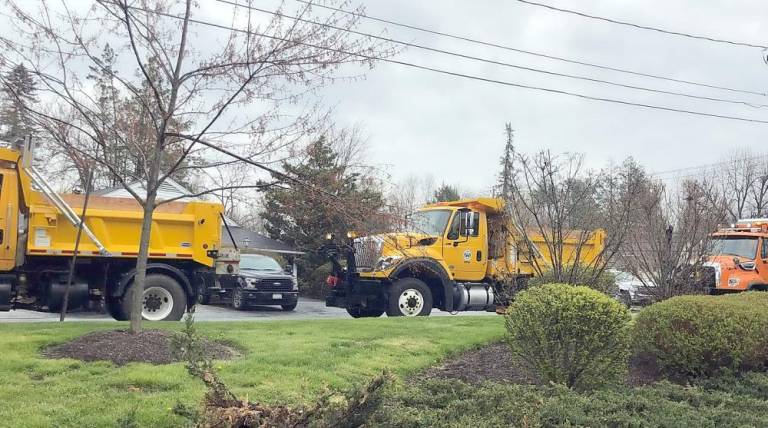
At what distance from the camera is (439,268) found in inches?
549

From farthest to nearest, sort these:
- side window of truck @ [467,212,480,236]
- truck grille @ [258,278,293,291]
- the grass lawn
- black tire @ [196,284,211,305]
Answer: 1. truck grille @ [258,278,293,291]
2. side window of truck @ [467,212,480,236]
3. black tire @ [196,284,211,305]
4. the grass lawn

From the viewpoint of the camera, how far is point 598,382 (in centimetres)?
609

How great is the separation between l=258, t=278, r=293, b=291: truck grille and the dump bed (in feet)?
18.9

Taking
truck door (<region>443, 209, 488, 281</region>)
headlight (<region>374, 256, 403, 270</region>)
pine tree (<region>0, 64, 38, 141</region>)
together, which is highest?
pine tree (<region>0, 64, 38, 141</region>)

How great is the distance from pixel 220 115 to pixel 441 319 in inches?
222

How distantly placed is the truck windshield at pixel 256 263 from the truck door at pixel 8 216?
27.0ft

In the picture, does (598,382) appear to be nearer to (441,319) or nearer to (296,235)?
(441,319)

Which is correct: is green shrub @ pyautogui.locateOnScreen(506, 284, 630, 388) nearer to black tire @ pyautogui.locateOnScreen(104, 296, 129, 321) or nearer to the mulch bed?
the mulch bed

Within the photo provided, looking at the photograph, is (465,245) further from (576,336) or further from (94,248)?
(576,336)

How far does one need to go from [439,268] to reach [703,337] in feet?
24.5

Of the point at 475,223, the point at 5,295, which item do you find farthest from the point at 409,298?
the point at 5,295

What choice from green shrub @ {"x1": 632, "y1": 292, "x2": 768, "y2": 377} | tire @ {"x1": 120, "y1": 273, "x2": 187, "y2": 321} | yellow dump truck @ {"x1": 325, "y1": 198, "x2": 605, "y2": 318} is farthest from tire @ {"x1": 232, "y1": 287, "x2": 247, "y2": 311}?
green shrub @ {"x1": 632, "y1": 292, "x2": 768, "y2": 377}

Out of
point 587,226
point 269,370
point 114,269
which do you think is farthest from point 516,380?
point 114,269

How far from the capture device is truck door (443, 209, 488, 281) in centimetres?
1426
